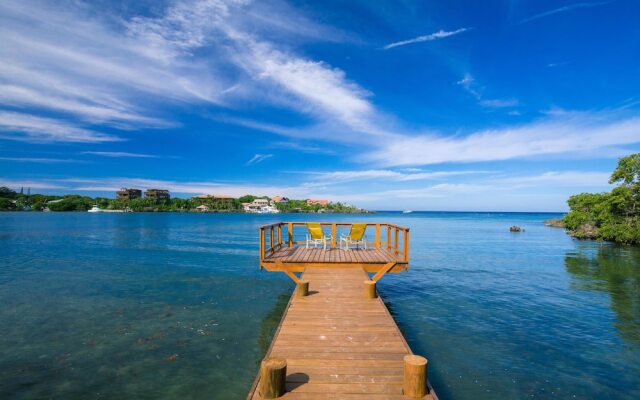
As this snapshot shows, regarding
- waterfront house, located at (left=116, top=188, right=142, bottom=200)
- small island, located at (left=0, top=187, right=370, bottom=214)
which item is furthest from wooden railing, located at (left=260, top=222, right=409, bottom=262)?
waterfront house, located at (left=116, top=188, right=142, bottom=200)

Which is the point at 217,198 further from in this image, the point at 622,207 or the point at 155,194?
the point at 622,207

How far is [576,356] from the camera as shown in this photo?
7629mm

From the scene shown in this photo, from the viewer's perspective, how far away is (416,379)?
151 inches

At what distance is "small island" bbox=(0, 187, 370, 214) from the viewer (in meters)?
140

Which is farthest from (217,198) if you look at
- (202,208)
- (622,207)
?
(622,207)

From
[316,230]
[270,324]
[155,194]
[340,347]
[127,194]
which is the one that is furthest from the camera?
[155,194]

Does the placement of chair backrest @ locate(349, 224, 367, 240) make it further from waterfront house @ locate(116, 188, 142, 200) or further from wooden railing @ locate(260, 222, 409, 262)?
waterfront house @ locate(116, 188, 142, 200)

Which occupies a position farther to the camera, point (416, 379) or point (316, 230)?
point (316, 230)

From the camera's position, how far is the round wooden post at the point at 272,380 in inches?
148

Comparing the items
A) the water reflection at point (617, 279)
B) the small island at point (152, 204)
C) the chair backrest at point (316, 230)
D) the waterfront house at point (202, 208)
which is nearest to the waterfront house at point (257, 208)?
the small island at point (152, 204)

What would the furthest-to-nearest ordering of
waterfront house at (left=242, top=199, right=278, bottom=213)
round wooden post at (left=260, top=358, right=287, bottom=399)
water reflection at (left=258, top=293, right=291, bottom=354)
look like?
waterfront house at (left=242, top=199, right=278, bottom=213) < water reflection at (left=258, top=293, right=291, bottom=354) < round wooden post at (left=260, top=358, right=287, bottom=399)

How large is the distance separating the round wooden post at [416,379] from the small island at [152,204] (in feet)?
550

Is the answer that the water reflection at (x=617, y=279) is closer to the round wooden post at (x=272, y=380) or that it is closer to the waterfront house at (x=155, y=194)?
the round wooden post at (x=272, y=380)

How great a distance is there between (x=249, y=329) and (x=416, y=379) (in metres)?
6.63
